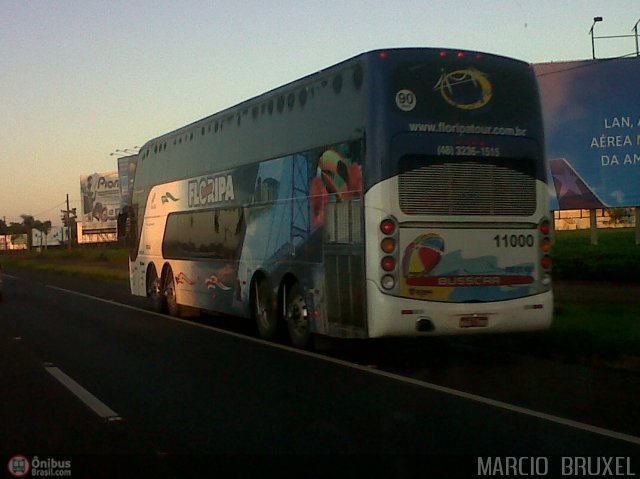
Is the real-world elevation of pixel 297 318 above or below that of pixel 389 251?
below

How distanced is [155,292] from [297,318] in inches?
297

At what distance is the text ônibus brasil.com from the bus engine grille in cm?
34

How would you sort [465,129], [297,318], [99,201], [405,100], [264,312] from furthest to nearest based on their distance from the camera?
[99,201] < [264,312] < [297,318] < [465,129] < [405,100]

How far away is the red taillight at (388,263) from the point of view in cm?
1058

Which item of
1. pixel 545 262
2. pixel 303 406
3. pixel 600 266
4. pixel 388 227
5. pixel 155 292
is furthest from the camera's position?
pixel 600 266

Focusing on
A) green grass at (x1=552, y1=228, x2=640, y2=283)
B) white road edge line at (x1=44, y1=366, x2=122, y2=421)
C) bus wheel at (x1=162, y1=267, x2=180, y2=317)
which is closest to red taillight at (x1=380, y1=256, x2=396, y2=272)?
white road edge line at (x1=44, y1=366, x2=122, y2=421)

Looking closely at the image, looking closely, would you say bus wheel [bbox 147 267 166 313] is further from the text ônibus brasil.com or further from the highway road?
the text ônibus brasil.com

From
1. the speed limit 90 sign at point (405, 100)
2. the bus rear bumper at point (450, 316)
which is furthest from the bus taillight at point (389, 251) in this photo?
the speed limit 90 sign at point (405, 100)

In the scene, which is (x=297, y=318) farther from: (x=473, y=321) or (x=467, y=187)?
(x=467, y=187)

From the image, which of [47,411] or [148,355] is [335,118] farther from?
[47,411]

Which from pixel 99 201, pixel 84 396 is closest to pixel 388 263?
pixel 84 396

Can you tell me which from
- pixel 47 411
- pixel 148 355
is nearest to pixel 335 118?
pixel 148 355

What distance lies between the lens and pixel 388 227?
10.6 m

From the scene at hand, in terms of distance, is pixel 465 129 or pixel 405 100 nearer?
pixel 405 100
